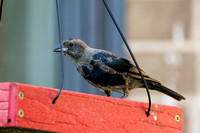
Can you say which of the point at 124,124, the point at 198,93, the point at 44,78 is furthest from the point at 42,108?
the point at 198,93

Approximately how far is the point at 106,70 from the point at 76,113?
1.55 ft

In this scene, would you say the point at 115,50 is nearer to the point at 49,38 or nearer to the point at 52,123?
the point at 49,38

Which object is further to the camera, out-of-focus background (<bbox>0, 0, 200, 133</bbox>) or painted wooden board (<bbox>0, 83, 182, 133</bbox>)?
out-of-focus background (<bbox>0, 0, 200, 133</bbox>)

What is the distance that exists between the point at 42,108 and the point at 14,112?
0.29ft

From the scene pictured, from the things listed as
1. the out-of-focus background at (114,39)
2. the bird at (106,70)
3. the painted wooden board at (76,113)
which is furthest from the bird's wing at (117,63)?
the out-of-focus background at (114,39)

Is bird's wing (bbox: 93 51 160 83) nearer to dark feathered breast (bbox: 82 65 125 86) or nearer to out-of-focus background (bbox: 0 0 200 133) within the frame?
dark feathered breast (bbox: 82 65 125 86)

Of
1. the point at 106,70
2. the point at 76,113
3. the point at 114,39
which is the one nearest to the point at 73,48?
the point at 106,70

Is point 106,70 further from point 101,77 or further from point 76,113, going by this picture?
point 76,113

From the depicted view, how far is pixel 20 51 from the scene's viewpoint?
9.56 feet

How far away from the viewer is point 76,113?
131 cm

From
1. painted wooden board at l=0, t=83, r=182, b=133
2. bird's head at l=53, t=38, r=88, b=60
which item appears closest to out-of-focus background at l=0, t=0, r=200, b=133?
bird's head at l=53, t=38, r=88, b=60

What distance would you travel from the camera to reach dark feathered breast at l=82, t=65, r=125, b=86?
5.74 ft

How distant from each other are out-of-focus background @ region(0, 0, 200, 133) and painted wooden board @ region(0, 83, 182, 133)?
1381 mm

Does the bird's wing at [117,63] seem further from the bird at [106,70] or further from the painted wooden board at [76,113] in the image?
the painted wooden board at [76,113]
